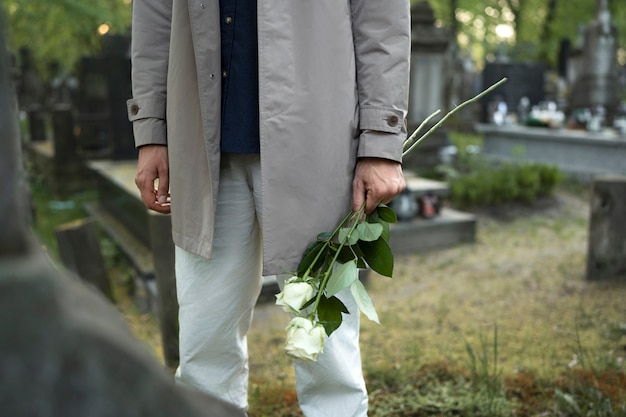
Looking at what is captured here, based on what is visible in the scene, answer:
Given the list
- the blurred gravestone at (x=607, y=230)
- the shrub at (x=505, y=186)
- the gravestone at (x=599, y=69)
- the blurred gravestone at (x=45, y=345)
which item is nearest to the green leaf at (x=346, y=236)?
the blurred gravestone at (x=45, y=345)

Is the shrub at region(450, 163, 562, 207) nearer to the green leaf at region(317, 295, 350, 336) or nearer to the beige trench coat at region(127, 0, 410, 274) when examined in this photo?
the beige trench coat at region(127, 0, 410, 274)

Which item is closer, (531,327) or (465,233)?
(531,327)

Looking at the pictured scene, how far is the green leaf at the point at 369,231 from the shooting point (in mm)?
1611

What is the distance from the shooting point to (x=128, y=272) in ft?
16.6

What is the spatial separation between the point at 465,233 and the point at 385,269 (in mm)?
4588

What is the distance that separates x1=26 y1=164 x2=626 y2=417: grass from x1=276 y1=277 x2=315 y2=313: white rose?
1215 mm

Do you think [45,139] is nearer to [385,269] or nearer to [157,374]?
[385,269]

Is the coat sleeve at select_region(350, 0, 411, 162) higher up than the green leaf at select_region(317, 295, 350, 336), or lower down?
higher up

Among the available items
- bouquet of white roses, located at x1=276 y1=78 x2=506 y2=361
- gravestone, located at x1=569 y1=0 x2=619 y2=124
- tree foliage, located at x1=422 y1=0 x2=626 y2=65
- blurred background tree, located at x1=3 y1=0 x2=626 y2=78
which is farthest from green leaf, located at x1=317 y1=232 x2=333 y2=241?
tree foliage, located at x1=422 y1=0 x2=626 y2=65

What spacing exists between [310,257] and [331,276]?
112 millimetres

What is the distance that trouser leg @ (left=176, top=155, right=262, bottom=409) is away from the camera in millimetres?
1809

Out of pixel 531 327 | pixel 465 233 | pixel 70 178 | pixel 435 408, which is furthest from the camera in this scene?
pixel 70 178

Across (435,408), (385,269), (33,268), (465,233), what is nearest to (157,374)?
(33,268)

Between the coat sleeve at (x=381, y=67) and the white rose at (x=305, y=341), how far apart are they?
0.47 meters
